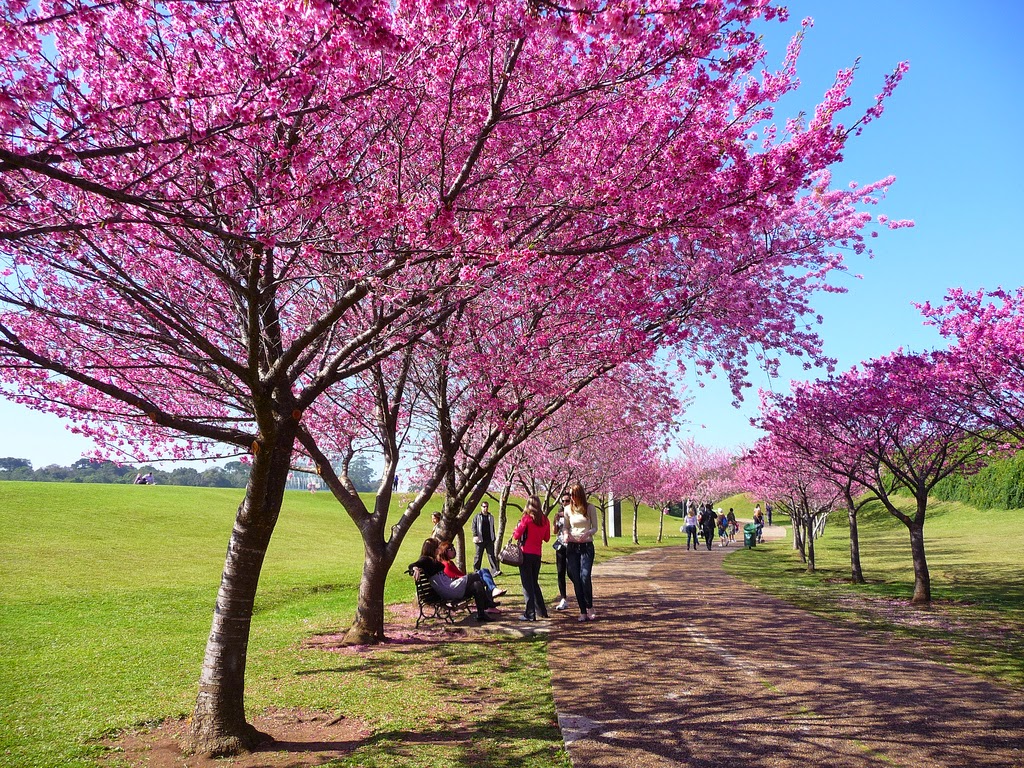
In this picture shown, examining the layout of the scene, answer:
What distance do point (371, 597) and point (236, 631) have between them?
4.58m

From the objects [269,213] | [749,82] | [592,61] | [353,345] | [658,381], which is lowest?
[353,345]

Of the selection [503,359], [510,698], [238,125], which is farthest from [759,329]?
[238,125]

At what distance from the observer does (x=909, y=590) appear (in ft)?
A: 54.5

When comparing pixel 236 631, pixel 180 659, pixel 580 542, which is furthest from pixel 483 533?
pixel 236 631

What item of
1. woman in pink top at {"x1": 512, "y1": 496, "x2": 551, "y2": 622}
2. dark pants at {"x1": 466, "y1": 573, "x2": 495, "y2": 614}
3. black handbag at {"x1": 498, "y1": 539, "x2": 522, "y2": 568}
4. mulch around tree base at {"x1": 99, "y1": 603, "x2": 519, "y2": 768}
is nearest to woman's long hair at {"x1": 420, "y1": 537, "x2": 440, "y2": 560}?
dark pants at {"x1": 466, "y1": 573, "x2": 495, "y2": 614}

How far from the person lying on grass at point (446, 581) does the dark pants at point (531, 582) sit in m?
0.80

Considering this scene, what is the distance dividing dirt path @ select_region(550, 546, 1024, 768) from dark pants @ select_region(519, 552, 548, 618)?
2.44ft

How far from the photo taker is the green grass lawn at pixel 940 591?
9523 millimetres

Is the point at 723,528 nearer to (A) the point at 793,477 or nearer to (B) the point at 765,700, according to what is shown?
(A) the point at 793,477

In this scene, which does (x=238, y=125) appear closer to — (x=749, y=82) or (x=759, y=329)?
(x=749, y=82)

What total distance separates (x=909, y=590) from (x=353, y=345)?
51.4ft

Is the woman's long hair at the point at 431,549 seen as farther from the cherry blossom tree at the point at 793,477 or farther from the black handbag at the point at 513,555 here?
the cherry blossom tree at the point at 793,477

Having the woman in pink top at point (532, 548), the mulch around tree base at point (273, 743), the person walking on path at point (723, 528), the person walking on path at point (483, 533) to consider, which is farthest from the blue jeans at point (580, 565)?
the person walking on path at point (723, 528)

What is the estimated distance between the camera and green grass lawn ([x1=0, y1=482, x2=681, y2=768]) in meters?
6.19
